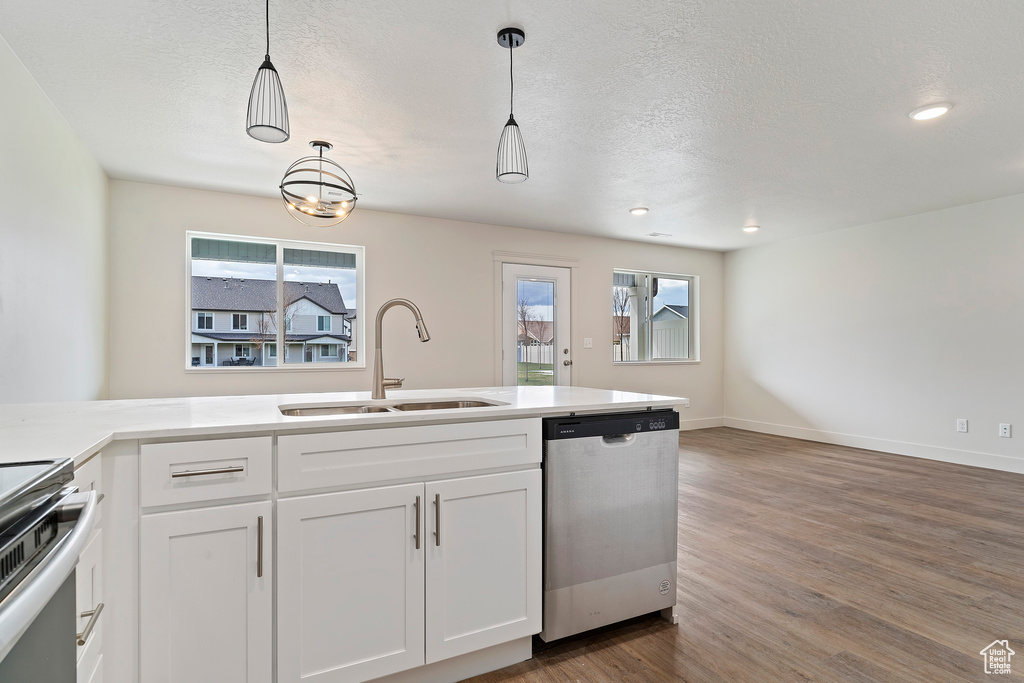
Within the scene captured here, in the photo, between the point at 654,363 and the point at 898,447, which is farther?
the point at 654,363

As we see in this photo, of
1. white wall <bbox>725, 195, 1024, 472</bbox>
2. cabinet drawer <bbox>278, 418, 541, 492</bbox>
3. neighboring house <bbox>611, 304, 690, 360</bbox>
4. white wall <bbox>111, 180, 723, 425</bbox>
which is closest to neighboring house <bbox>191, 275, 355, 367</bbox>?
white wall <bbox>111, 180, 723, 425</bbox>

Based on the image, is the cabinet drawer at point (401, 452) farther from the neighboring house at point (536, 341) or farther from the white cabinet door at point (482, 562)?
the neighboring house at point (536, 341)

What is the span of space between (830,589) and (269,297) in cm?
450

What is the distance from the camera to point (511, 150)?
6.60ft

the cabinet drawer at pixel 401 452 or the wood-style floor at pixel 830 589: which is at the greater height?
the cabinet drawer at pixel 401 452

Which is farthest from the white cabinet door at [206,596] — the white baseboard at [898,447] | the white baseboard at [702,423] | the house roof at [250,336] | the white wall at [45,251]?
the white baseboard at [702,423]

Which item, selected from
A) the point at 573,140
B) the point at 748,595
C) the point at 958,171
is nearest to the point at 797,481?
the point at 748,595

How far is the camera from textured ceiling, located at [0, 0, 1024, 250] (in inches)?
81.1

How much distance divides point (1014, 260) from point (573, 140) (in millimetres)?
4196

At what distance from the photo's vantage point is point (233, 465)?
138 centimetres

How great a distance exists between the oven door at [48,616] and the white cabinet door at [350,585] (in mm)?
602

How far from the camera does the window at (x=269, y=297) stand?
14.2 ft

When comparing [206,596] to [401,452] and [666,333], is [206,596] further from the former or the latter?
[666,333]

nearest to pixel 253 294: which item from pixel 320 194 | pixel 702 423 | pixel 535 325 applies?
pixel 320 194
